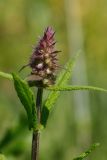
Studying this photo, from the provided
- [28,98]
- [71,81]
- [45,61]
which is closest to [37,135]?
[28,98]

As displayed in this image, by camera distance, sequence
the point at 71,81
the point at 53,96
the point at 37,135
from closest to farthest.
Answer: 1. the point at 37,135
2. the point at 53,96
3. the point at 71,81

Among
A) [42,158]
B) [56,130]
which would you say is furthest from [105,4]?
[42,158]

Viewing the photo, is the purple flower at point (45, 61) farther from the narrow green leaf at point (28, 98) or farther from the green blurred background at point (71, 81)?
the green blurred background at point (71, 81)

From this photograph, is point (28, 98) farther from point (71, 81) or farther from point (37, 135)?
point (71, 81)

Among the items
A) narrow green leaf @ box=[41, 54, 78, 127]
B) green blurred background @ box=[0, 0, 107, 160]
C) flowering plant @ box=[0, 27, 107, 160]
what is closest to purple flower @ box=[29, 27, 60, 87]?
flowering plant @ box=[0, 27, 107, 160]

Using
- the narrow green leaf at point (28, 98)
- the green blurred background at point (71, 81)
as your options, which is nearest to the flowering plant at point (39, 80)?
the narrow green leaf at point (28, 98)

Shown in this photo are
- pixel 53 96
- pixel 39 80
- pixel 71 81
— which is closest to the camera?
pixel 39 80

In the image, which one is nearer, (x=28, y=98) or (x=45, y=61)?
(x=45, y=61)
